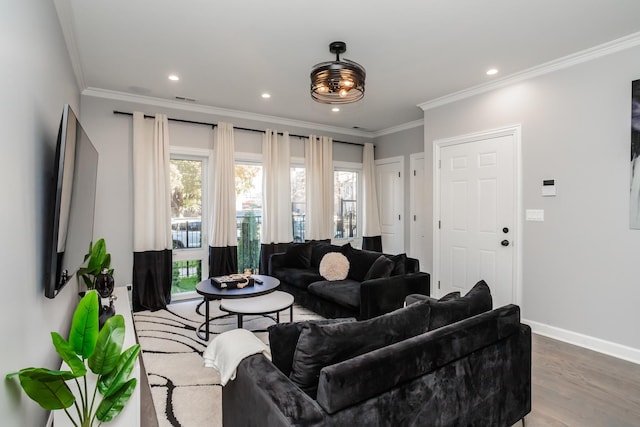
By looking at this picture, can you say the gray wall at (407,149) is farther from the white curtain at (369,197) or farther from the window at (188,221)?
the window at (188,221)

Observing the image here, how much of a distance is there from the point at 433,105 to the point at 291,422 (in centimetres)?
440

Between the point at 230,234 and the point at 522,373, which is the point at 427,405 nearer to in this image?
the point at 522,373

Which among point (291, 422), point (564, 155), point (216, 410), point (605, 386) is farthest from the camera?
point (564, 155)

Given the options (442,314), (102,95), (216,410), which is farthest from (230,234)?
(442,314)

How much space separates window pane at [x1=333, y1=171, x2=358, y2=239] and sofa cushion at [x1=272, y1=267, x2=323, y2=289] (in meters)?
1.62

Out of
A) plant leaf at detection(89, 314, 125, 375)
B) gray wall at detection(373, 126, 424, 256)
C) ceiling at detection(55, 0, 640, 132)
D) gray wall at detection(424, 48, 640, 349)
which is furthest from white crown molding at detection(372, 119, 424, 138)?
plant leaf at detection(89, 314, 125, 375)

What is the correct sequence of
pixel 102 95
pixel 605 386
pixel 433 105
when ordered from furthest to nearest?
pixel 433 105, pixel 102 95, pixel 605 386

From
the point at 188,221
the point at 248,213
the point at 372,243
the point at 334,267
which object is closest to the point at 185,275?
the point at 188,221

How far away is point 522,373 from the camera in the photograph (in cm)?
193

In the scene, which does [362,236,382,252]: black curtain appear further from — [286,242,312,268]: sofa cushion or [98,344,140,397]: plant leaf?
[98,344,140,397]: plant leaf

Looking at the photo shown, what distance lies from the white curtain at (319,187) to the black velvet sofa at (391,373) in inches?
151

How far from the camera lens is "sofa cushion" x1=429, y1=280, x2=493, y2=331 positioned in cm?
178

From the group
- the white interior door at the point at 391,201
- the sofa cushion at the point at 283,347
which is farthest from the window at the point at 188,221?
the sofa cushion at the point at 283,347

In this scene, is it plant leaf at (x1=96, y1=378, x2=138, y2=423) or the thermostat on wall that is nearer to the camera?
plant leaf at (x1=96, y1=378, x2=138, y2=423)
